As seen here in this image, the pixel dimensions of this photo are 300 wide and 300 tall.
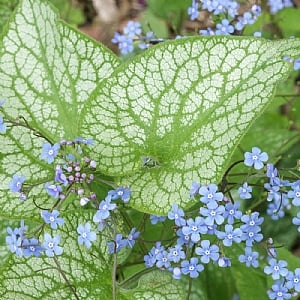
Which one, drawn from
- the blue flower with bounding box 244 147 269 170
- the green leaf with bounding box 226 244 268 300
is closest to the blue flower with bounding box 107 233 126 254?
the blue flower with bounding box 244 147 269 170

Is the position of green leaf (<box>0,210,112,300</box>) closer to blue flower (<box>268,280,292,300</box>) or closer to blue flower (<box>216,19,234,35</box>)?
blue flower (<box>268,280,292,300</box>)

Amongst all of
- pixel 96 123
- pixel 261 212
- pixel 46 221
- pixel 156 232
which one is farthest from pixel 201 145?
pixel 261 212

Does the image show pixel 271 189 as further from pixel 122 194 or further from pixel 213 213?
pixel 122 194

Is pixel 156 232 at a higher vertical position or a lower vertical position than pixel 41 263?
higher

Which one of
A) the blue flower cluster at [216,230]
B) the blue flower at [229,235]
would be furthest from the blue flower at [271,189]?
the blue flower at [229,235]

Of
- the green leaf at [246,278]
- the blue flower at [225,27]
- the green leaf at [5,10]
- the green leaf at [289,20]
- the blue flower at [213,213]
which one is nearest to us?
the blue flower at [213,213]

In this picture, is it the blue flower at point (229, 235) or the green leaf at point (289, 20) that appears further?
the green leaf at point (289, 20)

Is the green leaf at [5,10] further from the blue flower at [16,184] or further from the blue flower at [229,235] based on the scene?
the blue flower at [229,235]

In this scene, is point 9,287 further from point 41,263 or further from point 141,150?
A: point 141,150
